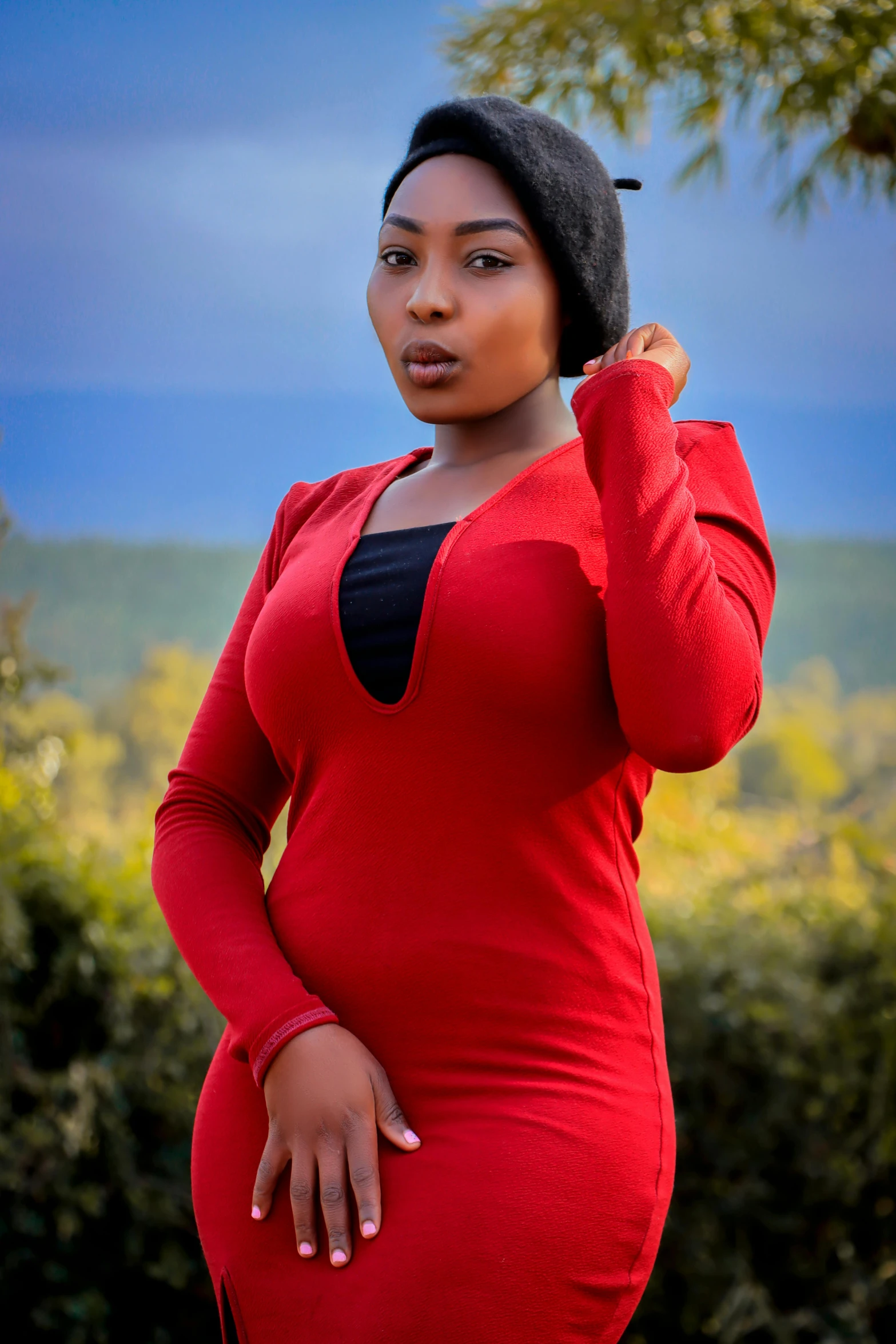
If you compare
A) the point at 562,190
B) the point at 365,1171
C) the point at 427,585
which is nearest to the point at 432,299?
the point at 562,190

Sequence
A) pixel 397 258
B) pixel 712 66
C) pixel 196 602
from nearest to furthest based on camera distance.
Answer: pixel 397 258
pixel 712 66
pixel 196 602

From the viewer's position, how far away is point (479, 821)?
1245 mm

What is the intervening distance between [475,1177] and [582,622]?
534 mm

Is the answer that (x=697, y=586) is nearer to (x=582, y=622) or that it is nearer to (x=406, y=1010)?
(x=582, y=622)

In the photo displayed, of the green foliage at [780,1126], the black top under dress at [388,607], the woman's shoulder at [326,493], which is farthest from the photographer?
the green foliage at [780,1126]

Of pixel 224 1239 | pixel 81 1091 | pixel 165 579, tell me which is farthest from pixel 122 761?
pixel 224 1239

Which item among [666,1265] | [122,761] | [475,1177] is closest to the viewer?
[475,1177]

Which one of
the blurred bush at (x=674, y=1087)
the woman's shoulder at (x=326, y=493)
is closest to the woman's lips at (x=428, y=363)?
the woman's shoulder at (x=326, y=493)

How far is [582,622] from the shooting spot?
128cm

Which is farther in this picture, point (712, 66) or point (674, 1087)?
point (712, 66)

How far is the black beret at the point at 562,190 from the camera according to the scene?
1362 mm

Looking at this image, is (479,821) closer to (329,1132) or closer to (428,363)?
(329,1132)

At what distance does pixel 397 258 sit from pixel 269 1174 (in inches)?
38.3

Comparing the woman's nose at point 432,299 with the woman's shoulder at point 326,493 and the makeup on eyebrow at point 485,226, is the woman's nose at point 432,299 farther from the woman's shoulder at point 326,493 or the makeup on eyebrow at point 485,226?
the woman's shoulder at point 326,493
